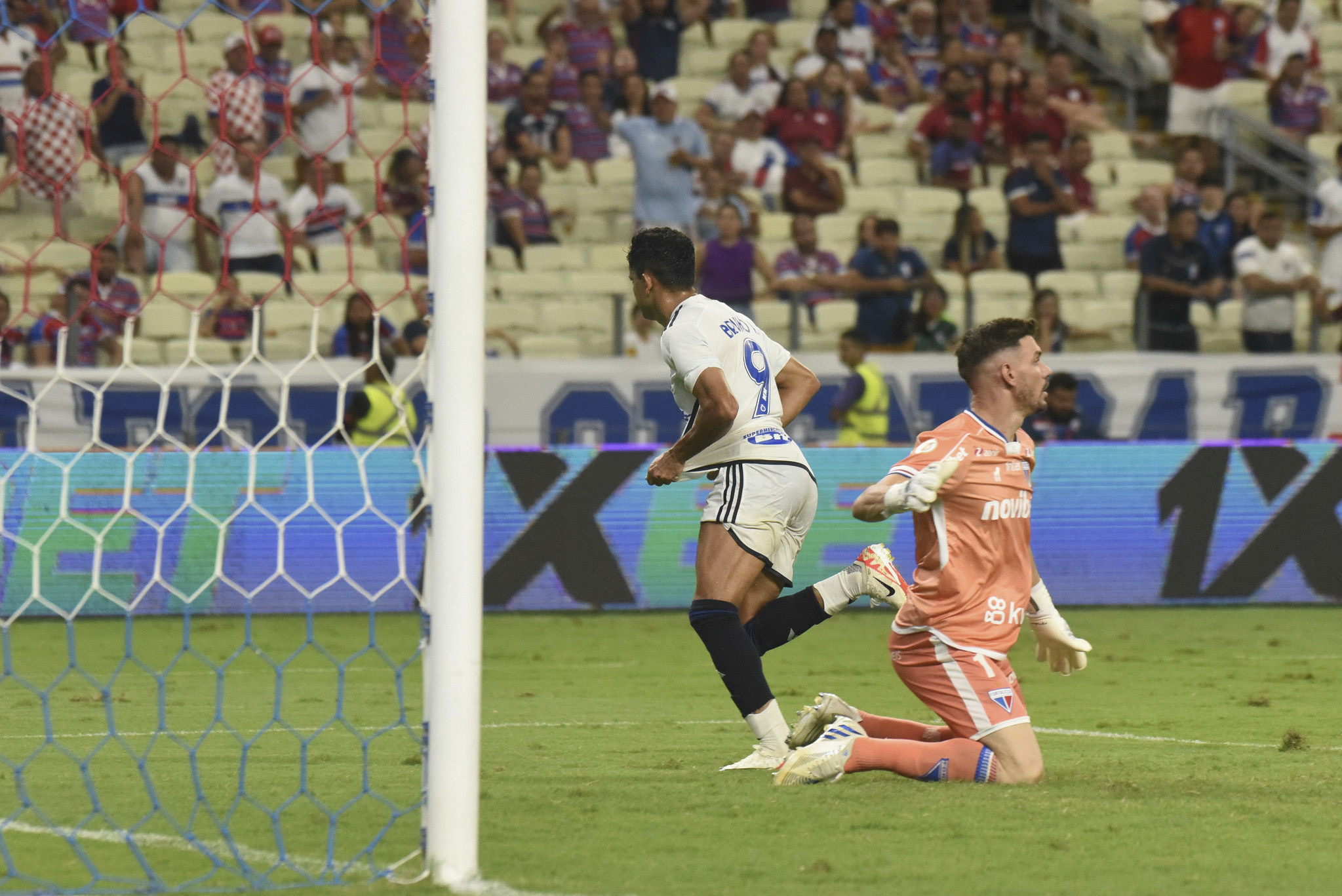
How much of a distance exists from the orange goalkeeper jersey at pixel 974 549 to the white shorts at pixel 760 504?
2.05ft

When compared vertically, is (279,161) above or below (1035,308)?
above

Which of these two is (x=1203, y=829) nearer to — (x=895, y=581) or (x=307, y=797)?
(x=895, y=581)

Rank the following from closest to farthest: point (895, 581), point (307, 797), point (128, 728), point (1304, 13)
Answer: point (307, 797) → point (895, 581) → point (128, 728) → point (1304, 13)

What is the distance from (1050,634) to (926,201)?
11.0 metres

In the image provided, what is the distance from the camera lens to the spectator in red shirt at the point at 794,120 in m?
16.2

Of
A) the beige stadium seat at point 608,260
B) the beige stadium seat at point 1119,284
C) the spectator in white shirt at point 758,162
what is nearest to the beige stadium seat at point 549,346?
the beige stadium seat at point 608,260

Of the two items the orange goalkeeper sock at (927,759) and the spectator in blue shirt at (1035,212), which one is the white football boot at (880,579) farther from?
the spectator in blue shirt at (1035,212)

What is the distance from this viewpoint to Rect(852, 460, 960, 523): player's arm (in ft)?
16.6

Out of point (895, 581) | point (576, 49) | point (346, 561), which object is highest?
point (576, 49)

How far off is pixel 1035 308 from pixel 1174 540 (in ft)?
10.4

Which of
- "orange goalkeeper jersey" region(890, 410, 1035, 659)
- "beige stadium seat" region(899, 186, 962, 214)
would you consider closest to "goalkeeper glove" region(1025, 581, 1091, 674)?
"orange goalkeeper jersey" region(890, 410, 1035, 659)

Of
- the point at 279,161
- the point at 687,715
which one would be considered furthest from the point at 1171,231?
the point at 687,715

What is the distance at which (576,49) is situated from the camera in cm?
1638

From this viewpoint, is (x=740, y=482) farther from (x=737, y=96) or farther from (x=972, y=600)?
(x=737, y=96)
